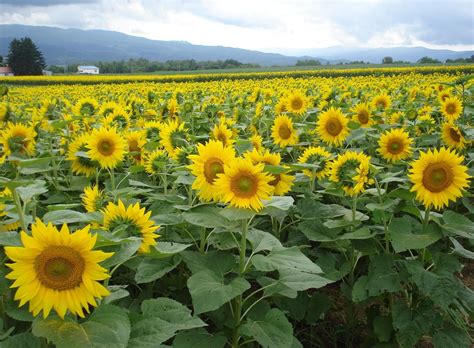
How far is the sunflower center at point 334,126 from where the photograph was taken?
4.17 metres

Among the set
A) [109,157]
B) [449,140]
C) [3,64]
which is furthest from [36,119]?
[3,64]

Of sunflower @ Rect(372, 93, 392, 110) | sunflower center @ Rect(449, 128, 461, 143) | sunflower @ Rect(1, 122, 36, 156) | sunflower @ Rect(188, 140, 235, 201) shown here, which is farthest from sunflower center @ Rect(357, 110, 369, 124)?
sunflower @ Rect(1, 122, 36, 156)

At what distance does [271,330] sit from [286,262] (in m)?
0.35

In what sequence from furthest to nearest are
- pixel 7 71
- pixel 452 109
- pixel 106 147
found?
pixel 7 71 → pixel 452 109 → pixel 106 147

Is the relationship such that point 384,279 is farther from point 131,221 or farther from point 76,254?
point 76,254

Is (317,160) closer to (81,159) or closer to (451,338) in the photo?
(451,338)

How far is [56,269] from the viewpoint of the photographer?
153 cm

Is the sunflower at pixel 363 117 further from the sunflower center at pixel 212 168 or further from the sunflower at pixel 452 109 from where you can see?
the sunflower center at pixel 212 168

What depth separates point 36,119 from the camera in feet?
15.3

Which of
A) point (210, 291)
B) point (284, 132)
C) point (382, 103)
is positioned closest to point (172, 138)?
point (284, 132)

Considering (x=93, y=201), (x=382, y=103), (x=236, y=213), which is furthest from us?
(x=382, y=103)

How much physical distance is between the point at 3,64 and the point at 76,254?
3221 inches

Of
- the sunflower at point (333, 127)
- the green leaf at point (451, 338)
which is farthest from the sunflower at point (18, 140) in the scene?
the green leaf at point (451, 338)

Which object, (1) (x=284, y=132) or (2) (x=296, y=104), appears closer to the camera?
(1) (x=284, y=132)
